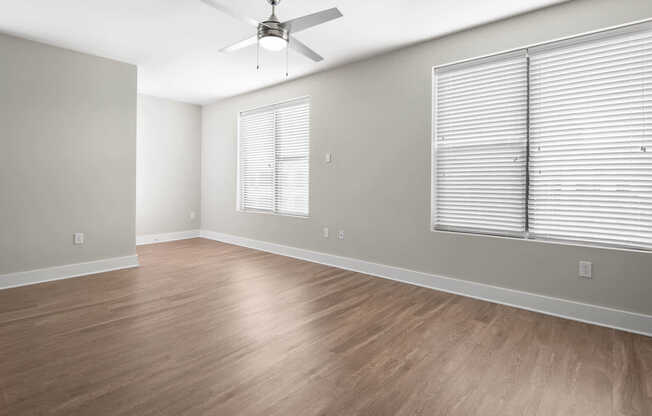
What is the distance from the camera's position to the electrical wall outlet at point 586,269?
264 centimetres

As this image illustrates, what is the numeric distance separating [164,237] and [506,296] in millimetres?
5543

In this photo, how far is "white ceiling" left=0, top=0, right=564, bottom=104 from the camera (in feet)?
9.19

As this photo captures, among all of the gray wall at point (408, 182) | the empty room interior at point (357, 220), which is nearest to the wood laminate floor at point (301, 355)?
the empty room interior at point (357, 220)

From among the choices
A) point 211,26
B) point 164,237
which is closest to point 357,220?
point 211,26

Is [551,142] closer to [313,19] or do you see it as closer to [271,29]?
[313,19]

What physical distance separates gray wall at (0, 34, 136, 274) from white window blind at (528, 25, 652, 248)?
15.1ft

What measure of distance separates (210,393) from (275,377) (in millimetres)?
347

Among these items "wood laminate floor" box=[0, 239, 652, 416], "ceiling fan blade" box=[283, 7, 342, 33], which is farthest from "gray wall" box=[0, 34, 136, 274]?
"ceiling fan blade" box=[283, 7, 342, 33]

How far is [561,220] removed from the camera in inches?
110

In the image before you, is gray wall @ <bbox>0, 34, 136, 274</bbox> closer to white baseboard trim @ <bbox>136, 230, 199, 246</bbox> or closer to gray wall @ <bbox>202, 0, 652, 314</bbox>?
white baseboard trim @ <bbox>136, 230, 199, 246</bbox>

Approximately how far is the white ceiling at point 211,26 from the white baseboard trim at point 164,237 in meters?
2.86

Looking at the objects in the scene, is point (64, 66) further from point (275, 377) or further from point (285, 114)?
point (275, 377)

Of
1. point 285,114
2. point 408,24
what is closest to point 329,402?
point 408,24

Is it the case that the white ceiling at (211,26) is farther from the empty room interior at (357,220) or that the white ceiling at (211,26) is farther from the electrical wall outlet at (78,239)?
the electrical wall outlet at (78,239)
